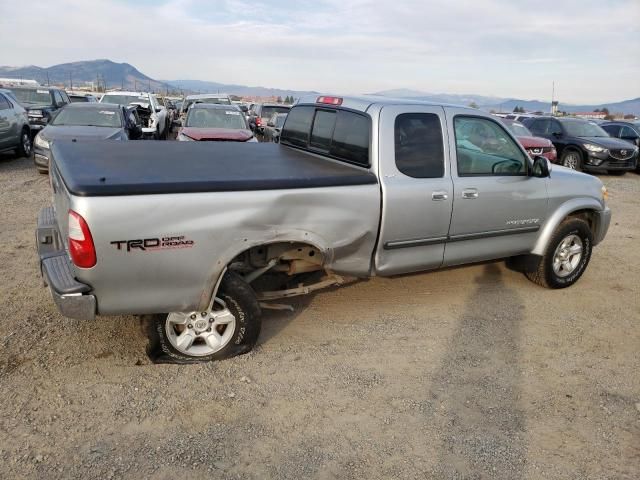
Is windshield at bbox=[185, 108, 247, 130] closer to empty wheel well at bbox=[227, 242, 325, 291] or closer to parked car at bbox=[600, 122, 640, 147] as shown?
Answer: empty wheel well at bbox=[227, 242, 325, 291]

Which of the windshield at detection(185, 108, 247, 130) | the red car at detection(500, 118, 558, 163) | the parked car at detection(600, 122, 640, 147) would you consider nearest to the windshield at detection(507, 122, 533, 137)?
the red car at detection(500, 118, 558, 163)

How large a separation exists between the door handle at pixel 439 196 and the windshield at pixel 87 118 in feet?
28.4

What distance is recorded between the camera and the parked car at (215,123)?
34.7 feet

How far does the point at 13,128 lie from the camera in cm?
1241

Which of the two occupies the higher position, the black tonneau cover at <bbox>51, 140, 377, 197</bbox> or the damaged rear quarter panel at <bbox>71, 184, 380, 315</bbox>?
the black tonneau cover at <bbox>51, 140, 377, 197</bbox>

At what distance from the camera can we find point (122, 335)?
166 inches

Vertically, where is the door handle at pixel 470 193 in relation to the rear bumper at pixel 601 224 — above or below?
above

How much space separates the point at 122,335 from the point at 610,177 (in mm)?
15555

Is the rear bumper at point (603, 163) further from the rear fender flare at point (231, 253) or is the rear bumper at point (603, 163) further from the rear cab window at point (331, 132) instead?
the rear fender flare at point (231, 253)

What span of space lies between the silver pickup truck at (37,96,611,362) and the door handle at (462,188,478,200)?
0.01 m

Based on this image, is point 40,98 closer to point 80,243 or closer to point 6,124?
point 6,124

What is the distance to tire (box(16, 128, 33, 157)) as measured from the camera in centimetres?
1308

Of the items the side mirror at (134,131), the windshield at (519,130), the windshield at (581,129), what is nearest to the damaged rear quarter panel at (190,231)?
the side mirror at (134,131)

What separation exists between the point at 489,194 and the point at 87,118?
9181 millimetres
